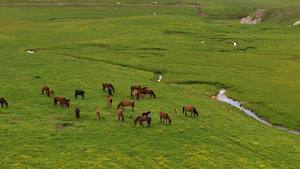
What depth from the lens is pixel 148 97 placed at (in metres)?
36.2

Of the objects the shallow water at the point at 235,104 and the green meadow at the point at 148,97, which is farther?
the shallow water at the point at 235,104

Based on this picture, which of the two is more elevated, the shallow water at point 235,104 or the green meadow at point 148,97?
the green meadow at point 148,97

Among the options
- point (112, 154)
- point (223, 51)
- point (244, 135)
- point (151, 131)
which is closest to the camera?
point (112, 154)

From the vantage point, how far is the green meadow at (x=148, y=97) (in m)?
22.0

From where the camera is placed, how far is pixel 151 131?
24.9 m

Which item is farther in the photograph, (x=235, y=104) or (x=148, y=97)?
(x=235, y=104)

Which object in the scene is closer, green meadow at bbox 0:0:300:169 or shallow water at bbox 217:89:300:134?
green meadow at bbox 0:0:300:169

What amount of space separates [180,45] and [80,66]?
99.2 ft

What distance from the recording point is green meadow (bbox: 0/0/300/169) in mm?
21969

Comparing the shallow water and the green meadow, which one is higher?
the green meadow

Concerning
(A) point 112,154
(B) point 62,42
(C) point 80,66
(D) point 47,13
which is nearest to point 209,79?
(C) point 80,66

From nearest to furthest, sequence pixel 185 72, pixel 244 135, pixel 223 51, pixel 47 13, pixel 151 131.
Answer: pixel 151 131 → pixel 244 135 → pixel 185 72 → pixel 223 51 → pixel 47 13

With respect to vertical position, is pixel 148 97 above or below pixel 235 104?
above

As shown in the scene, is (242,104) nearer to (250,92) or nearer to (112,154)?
(250,92)
